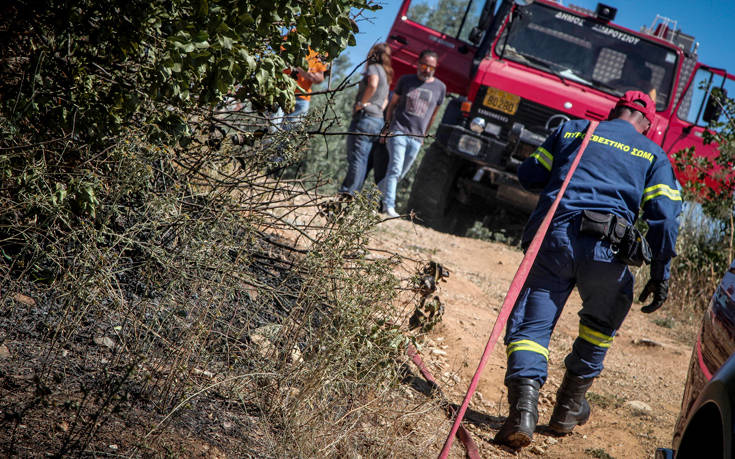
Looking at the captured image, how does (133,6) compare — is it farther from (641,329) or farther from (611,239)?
(641,329)

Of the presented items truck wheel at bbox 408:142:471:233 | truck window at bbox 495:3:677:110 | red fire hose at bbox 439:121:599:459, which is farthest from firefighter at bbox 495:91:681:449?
truck wheel at bbox 408:142:471:233

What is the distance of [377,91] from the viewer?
7.21 m

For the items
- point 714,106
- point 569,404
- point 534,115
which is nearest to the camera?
point 569,404

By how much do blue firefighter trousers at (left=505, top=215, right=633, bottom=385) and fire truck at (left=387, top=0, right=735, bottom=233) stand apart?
4624mm

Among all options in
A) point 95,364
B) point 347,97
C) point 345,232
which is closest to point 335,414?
point 345,232

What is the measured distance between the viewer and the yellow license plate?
26.8 feet

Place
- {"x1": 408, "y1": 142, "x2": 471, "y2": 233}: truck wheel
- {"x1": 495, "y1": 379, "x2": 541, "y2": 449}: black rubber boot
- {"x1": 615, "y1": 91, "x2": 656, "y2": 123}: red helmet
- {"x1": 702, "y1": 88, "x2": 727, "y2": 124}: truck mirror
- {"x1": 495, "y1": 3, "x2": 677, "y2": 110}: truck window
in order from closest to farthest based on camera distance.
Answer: {"x1": 495, "y1": 379, "x2": 541, "y2": 449}: black rubber boot → {"x1": 615, "y1": 91, "x2": 656, "y2": 123}: red helmet → {"x1": 702, "y1": 88, "x2": 727, "y2": 124}: truck mirror → {"x1": 495, "y1": 3, "x2": 677, "y2": 110}: truck window → {"x1": 408, "y1": 142, "x2": 471, "y2": 233}: truck wheel

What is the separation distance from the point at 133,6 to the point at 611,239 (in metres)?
2.37

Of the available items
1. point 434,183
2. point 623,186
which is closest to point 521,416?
point 623,186

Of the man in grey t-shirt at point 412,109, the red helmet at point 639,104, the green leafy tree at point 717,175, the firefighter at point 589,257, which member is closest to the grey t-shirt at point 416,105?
the man in grey t-shirt at point 412,109

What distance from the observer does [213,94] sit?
2609 millimetres

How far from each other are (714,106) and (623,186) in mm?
5382

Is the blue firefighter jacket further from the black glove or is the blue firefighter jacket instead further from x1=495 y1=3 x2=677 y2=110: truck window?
x1=495 y1=3 x2=677 y2=110: truck window

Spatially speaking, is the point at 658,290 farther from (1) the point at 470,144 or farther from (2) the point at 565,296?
(1) the point at 470,144
